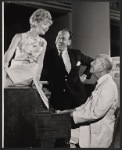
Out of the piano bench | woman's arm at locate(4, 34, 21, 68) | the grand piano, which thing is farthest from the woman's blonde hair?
the piano bench

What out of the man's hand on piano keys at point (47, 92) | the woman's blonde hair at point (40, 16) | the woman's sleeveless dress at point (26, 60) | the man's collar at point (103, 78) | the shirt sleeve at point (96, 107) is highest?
the woman's blonde hair at point (40, 16)

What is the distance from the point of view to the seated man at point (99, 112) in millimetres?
2895

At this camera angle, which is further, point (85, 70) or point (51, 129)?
point (85, 70)

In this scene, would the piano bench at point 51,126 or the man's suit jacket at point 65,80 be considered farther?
the man's suit jacket at point 65,80

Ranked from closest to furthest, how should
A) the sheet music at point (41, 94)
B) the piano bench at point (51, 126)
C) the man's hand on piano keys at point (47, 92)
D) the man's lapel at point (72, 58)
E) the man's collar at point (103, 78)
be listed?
the piano bench at point (51, 126) → the sheet music at point (41, 94) → the man's collar at point (103, 78) → the man's hand on piano keys at point (47, 92) → the man's lapel at point (72, 58)

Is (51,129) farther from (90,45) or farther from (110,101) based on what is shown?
(90,45)

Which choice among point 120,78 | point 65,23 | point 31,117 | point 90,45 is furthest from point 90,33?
point 31,117

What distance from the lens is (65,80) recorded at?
3.25 metres

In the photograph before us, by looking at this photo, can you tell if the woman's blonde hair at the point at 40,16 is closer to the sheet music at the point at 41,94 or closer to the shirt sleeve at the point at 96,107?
the sheet music at the point at 41,94

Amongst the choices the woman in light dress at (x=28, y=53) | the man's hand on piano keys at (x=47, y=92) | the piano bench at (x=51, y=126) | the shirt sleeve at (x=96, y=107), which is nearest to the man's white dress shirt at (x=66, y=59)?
the woman in light dress at (x=28, y=53)

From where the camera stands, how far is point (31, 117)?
9.44 ft

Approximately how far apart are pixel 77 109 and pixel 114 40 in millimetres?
1115

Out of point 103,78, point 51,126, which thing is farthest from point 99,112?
point 51,126

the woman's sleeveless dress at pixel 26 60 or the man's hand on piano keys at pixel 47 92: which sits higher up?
the woman's sleeveless dress at pixel 26 60
